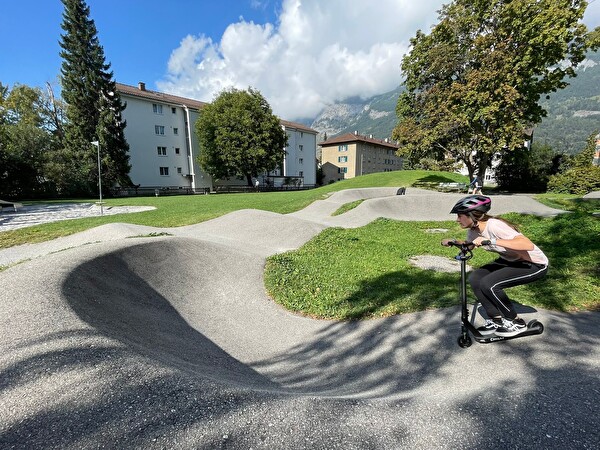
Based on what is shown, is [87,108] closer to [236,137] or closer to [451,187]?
[236,137]

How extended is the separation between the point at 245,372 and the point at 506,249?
3555 mm

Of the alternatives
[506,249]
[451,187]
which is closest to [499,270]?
[506,249]

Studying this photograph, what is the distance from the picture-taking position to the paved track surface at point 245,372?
198 cm

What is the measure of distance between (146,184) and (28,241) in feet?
113

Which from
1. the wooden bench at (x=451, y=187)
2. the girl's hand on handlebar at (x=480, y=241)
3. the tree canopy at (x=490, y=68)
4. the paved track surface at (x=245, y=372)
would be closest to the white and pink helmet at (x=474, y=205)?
the girl's hand on handlebar at (x=480, y=241)

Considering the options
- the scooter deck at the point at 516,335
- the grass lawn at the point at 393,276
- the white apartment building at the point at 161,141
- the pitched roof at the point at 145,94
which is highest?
the pitched roof at the point at 145,94

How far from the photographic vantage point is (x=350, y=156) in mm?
71562

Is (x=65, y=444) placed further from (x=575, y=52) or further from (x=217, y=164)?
(x=217, y=164)

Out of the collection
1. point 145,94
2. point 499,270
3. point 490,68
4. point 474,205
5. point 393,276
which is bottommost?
point 393,276

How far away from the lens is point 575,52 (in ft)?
68.9

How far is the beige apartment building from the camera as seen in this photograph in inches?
2800

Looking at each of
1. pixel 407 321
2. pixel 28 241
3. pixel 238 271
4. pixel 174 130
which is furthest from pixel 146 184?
pixel 407 321

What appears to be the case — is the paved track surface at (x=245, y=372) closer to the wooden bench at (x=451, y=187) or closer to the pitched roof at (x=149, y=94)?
the wooden bench at (x=451, y=187)

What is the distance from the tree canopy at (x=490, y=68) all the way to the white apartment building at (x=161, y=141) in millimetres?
32598
